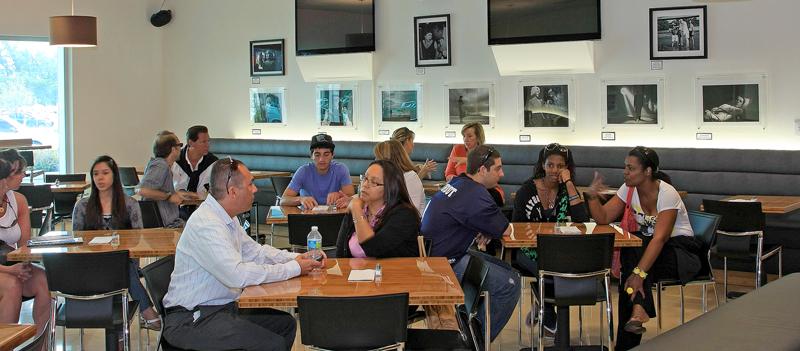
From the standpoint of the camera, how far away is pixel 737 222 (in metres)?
7.76

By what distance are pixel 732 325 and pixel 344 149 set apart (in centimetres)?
1024

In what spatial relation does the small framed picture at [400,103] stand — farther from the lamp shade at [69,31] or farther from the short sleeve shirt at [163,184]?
the short sleeve shirt at [163,184]

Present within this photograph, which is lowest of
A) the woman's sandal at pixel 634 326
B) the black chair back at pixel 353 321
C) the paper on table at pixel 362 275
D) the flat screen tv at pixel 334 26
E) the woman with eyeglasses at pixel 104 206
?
the woman's sandal at pixel 634 326

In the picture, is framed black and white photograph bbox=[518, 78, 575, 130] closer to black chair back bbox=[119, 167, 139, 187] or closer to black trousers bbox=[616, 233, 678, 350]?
black trousers bbox=[616, 233, 678, 350]

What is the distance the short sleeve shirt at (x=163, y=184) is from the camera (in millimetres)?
8289

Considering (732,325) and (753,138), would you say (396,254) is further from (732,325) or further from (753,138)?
(753,138)

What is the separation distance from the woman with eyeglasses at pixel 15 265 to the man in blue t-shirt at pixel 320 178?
240 centimetres

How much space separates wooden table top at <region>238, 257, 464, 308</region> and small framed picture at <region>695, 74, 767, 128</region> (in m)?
5.59

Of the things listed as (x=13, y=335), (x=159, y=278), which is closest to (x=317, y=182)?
(x=159, y=278)

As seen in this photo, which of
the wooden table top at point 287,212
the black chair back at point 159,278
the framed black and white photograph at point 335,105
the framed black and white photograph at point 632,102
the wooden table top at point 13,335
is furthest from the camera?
the framed black and white photograph at point 335,105

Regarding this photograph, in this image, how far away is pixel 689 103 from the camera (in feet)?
32.3

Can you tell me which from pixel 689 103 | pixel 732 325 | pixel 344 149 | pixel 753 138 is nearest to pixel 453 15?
pixel 344 149

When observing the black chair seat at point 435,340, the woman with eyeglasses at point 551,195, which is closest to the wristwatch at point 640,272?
the woman with eyeglasses at point 551,195

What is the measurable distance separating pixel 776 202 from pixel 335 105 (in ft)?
20.7
